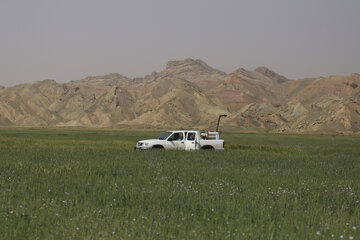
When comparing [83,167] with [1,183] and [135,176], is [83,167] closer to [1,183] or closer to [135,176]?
[135,176]

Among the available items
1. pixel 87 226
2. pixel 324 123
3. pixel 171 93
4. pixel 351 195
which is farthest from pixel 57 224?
pixel 171 93

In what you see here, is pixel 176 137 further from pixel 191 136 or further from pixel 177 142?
pixel 191 136

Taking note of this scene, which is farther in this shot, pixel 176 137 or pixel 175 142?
pixel 176 137

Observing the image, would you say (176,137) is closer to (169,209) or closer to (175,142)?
(175,142)

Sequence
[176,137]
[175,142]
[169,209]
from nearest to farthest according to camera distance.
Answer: [169,209] < [175,142] < [176,137]

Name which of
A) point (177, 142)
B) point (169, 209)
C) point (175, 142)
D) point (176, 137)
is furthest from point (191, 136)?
point (169, 209)

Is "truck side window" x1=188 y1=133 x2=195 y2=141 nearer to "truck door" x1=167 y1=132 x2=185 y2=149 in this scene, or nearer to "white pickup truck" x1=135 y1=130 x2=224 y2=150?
"white pickup truck" x1=135 y1=130 x2=224 y2=150

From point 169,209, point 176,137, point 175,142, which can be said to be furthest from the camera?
point 176,137

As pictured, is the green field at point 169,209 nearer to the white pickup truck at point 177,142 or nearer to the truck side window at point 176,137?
the white pickup truck at point 177,142

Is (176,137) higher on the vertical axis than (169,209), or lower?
higher

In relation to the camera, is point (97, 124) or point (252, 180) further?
point (97, 124)

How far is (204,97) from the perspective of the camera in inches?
7726

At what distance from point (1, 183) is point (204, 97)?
605ft

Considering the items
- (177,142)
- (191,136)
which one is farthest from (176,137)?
(191,136)
